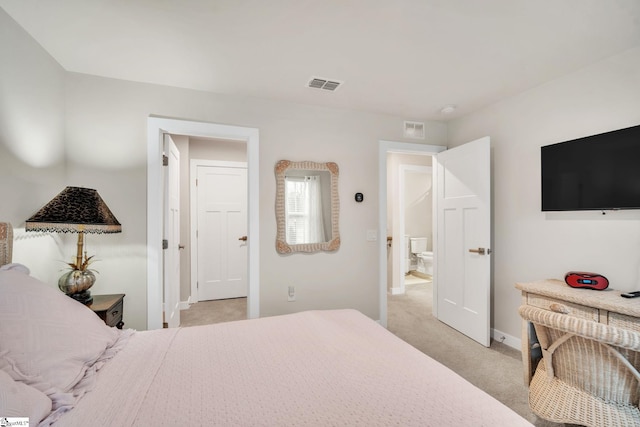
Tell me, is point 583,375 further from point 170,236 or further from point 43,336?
point 170,236

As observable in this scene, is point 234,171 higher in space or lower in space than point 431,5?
lower

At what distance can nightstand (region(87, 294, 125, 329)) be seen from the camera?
6.01 ft

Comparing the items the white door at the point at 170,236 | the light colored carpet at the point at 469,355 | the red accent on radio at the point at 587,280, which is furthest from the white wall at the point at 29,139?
the red accent on radio at the point at 587,280

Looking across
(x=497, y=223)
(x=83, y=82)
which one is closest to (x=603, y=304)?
(x=497, y=223)

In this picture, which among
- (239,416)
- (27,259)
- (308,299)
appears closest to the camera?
(239,416)

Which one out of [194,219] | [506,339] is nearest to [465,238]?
[506,339]

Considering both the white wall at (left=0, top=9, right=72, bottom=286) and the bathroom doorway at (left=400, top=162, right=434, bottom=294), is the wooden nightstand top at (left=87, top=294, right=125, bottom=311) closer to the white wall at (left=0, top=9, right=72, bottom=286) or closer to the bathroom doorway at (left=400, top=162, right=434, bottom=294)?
the white wall at (left=0, top=9, right=72, bottom=286)

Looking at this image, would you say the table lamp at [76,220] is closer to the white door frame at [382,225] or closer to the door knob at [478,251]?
the white door frame at [382,225]

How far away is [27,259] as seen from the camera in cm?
181

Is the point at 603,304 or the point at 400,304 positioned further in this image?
the point at 400,304

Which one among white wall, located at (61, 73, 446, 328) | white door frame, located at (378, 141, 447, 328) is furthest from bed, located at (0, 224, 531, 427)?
white door frame, located at (378, 141, 447, 328)

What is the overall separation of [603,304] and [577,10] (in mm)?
1746

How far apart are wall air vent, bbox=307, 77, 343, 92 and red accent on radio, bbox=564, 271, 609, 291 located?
240 centimetres

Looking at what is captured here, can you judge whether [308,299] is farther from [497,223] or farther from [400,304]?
[497,223]
